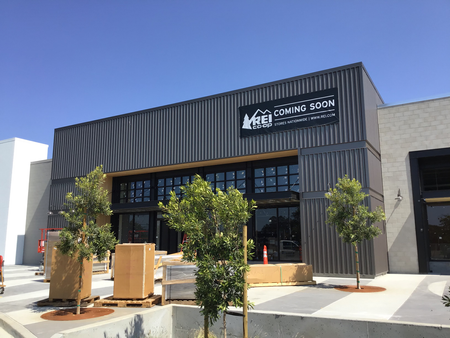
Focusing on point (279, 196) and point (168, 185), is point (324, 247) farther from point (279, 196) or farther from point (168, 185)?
point (168, 185)

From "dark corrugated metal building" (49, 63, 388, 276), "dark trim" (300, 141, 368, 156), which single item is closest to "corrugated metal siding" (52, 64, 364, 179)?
"dark corrugated metal building" (49, 63, 388, 276)

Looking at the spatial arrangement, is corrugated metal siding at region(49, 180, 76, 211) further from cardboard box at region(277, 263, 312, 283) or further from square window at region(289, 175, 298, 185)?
cardboard box at region(277, 263, 312, 283)

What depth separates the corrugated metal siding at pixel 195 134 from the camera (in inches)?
796

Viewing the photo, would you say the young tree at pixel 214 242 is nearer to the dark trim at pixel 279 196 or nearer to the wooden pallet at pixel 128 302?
the wooden pallet at pixel 128 302

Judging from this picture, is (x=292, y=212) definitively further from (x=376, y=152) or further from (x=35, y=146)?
(x=35, y=146)

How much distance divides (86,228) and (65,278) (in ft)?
7.39

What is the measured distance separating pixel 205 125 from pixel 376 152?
1046 centimetres

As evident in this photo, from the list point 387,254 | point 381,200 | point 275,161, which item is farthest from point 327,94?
point 387,254

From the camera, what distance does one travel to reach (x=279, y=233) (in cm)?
2317

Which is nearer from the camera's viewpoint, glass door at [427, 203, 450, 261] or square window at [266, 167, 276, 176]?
glass door at [427, 203, 450, 261]

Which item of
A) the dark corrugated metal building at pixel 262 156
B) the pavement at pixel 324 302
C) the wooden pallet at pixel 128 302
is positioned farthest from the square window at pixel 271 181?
the wooden pallet at pixel 128 302

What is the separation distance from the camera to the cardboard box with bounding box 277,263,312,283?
16.0 meters

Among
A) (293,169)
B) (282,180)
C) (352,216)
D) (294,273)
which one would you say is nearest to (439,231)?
(293,169)

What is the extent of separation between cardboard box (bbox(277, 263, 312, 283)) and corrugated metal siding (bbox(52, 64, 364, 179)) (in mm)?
7212
